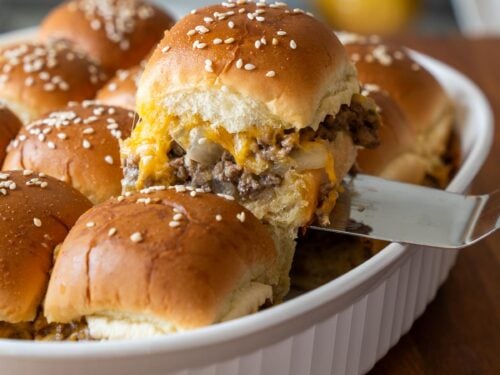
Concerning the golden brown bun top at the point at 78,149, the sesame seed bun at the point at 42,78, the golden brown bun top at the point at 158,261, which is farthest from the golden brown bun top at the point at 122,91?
the golden brown bun top at the point at 158,261

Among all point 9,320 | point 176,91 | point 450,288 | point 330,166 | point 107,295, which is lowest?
point 450,288

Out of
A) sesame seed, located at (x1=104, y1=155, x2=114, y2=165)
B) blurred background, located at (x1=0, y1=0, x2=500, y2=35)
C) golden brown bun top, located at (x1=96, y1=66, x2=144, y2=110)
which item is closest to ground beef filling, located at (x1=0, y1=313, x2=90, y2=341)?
sesame seed, located at (x1=104, y1=155, x2=114, y2=165)

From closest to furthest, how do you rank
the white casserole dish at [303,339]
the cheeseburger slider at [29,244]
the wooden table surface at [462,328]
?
the white casserole dish at [303,339] < the cheeseburger slider at [29,244] < the wooden table surface at [462,328]

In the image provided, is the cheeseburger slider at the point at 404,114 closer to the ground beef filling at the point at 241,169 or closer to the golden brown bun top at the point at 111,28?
the ground beef filling at the point at 241,169

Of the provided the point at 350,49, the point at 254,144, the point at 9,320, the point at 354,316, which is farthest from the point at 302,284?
the point at 350,49

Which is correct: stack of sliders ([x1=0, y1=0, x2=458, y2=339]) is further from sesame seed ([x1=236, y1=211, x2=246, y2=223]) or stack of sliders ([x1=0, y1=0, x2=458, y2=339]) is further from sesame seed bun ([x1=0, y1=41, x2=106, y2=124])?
sesame seed bun ([x1=0, y1=41, x2=106, y2=124])

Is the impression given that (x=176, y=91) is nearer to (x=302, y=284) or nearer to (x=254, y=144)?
(x=254, y=144)
